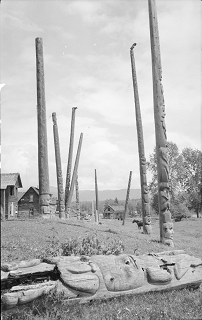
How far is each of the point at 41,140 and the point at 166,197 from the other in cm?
518

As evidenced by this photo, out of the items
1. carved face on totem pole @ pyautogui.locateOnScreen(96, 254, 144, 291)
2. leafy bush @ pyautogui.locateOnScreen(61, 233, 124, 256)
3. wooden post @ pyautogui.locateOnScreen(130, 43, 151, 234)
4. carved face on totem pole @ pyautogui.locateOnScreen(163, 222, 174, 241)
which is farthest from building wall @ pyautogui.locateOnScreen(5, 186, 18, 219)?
wooden post @ pyautogui.locateOnScreen(130, 43, 151, 234)

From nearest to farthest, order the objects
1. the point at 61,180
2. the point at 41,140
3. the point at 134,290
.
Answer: the point at 134,290 < the point at 41,140 < the point at 61,180

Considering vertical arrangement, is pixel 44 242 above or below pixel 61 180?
below

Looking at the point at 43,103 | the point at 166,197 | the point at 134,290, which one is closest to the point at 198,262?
the point at 134,290

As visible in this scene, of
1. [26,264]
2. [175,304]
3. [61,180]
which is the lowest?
[175,304]

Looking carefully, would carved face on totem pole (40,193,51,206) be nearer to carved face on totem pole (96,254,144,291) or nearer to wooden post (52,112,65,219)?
carved face on totem pole (96,254,144,291)

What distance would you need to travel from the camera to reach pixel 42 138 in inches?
460

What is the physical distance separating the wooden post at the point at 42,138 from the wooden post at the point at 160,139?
446cm

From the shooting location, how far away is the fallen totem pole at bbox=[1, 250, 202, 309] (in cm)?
601

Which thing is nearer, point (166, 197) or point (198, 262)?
point (198, 262)

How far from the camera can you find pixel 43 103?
1221 centimetres

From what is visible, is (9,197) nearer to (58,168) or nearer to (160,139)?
(160,139)

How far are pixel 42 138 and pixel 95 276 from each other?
5.99m

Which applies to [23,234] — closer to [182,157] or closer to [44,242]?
[44,242]
